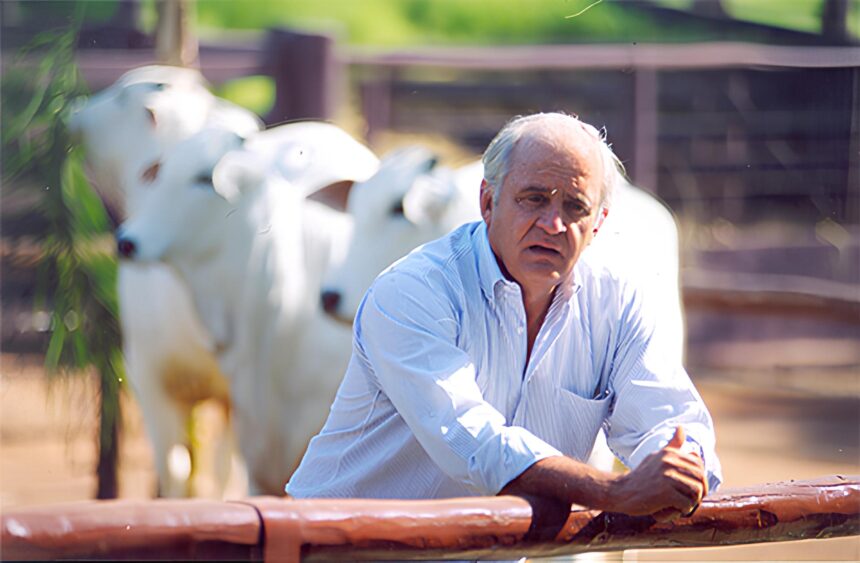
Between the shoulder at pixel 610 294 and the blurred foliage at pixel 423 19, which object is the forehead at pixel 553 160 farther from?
the blurred foliage at pixel 423 19

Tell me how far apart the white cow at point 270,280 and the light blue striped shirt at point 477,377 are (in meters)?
1.98

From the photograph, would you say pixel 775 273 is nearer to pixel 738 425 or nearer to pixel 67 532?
pixel 738 425

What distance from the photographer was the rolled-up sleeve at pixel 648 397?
1.72m

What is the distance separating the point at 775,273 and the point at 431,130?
2.59 metres

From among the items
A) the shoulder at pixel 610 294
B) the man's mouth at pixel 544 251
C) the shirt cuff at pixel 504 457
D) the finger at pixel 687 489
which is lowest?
the finger at pixel 687 489

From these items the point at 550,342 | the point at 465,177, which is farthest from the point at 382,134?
the point at 550,342

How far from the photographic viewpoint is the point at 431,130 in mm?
8961

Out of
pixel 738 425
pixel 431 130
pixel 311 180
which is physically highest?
pixel 311 180

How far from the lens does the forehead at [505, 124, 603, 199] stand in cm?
170

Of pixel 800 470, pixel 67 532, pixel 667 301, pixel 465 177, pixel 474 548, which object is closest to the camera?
pixel 67 532

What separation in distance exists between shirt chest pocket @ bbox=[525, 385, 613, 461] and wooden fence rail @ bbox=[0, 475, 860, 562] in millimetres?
231

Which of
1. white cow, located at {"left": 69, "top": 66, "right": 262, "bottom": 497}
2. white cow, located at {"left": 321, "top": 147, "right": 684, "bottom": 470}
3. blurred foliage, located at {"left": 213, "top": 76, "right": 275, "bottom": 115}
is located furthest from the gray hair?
blurred foliage, located at {"left": 213, "top": 76, "right": 275, "bottom": 115}

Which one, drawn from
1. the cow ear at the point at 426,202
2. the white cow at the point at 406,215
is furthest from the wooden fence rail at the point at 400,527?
the cow ear at the point at 426,202

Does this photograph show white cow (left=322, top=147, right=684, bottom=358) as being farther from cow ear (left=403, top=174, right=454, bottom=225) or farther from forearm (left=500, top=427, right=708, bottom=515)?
forearm (left=500, top=427, right=708, bottom=515)
